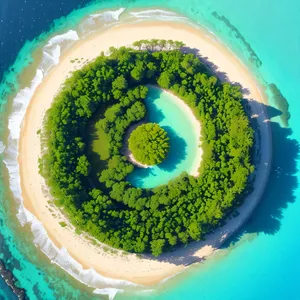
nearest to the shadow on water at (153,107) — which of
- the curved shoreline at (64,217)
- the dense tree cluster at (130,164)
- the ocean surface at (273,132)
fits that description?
the dense tree cluster at (130,164)

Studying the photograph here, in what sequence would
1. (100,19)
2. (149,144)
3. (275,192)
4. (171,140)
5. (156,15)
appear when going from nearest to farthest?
(149,144)
(171,140)
(275,192)
(100,19)
(156,15)

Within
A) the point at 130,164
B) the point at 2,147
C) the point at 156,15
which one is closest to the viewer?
the point at 130,164

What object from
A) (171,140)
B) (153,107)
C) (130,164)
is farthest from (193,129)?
(130,164)

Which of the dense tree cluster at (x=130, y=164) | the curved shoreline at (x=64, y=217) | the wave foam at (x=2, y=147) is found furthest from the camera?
the wave foam at (x=2, y=147)

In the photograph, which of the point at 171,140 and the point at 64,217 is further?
the point at 171,140

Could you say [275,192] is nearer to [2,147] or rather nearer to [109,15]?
[109,15]

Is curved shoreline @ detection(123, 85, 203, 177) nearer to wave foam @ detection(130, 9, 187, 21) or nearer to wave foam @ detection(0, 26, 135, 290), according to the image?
wave foam @ detection(130, 9, 187, 21)

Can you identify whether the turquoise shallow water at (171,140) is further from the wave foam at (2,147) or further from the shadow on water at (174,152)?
the wave foam at (2,147)
